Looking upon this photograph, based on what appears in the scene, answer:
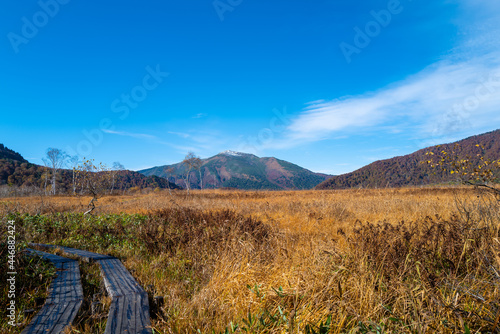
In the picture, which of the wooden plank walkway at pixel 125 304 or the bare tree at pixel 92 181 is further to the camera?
the bare tree at pixel 92 181

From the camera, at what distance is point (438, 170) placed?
18.1 feet

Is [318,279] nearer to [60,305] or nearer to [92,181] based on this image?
[60,305]

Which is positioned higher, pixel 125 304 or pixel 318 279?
pixel 318 279

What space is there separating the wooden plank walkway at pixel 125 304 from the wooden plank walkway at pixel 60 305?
364 millimetres

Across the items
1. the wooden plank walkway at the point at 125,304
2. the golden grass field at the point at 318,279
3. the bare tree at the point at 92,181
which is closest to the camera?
the golden grass field at the point at 318,279

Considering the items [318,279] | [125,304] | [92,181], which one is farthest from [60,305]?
[92,181]

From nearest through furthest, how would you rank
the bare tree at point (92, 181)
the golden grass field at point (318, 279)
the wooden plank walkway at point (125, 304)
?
the golden grass field at point (318, 279), the wooden plank walkway at point (125, 304), the bare tree at point (92, 181)

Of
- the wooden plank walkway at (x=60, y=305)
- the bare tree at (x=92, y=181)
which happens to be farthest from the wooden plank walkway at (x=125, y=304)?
the bare tree at (x=92, y=181)

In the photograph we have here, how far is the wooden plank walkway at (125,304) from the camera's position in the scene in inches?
96.3

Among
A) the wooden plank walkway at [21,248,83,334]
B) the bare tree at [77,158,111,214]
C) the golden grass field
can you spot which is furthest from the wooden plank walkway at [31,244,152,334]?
the bare tree at [77,158,111,214]

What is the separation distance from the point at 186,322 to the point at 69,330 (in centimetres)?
122

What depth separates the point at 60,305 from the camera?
2.92 m

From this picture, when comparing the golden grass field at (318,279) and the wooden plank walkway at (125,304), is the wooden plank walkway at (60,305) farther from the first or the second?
the wooden plank walkway at (125,304)

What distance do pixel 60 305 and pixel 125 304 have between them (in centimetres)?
83
